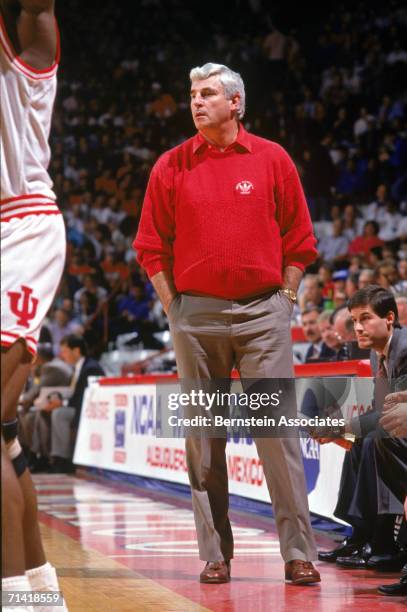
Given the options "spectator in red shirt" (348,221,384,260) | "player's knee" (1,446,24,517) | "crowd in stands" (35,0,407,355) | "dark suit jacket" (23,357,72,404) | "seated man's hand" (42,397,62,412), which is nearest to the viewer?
"player's knee" (1,446,24,517)

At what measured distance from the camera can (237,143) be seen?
479 cm

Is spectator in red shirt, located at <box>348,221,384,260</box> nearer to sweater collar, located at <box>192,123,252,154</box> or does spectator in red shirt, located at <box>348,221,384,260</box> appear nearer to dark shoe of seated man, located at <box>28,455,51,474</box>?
dark shoe of seated man, located at <box>28,455,51,474</box>

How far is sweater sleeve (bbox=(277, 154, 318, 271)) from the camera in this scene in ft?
15.6

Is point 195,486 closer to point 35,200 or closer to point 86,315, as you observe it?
point 35,200

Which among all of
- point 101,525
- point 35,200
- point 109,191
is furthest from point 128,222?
point 35,200

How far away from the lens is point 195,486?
4.74 m

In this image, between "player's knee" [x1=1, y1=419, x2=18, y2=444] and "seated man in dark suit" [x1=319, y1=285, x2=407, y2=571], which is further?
"seated man in dark suit" [x1=319, y1=285, x2=407, y2=571]

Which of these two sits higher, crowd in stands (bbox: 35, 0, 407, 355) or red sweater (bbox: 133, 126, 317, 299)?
crowd in stands (bbox: 35, 0, 407, 355)

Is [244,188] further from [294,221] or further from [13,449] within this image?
[13,449]

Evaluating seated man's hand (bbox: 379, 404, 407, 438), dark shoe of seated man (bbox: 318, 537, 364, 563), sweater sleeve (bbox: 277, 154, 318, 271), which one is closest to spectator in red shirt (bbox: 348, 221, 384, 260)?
dark shoe of seated man (bbox: 318, 537, 364, 563)

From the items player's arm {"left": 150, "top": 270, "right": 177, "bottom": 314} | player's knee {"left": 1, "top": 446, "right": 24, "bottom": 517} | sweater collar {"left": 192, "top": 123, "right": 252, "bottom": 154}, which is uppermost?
sweater collar {"left": 192, "top": 123, "right": 252, "bottom": 154}

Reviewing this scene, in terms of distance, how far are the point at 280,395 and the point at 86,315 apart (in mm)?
11855

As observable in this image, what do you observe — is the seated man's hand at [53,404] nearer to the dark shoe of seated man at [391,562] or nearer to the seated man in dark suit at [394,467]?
the dark shoe of seated man at [391,562]

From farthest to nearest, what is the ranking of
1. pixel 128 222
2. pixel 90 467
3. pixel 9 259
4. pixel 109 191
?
pixel 109 191 < pixel 128 222 < pixel 90 467 < pixel 9 259
